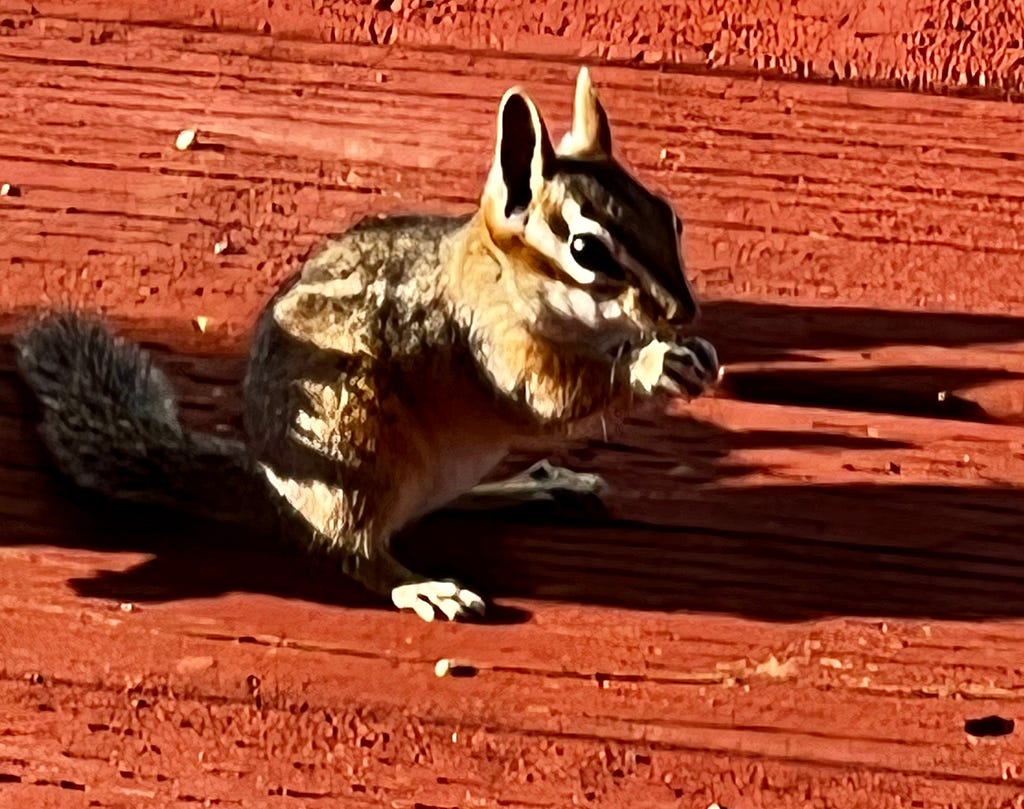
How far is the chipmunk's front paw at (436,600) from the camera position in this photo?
3.56 feet

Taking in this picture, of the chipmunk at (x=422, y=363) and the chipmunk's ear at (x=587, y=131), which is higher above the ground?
the chipmunk's ear at (x=587, y=131)

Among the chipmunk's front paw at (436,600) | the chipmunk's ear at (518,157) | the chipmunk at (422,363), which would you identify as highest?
the chipmunk's ear at (518,157)

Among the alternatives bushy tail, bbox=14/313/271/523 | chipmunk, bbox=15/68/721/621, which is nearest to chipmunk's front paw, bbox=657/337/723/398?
chipmunk, bbox=15/68/721/621

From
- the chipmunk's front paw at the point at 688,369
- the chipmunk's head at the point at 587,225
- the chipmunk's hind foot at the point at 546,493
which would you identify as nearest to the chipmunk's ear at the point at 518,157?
the chipmunk's head at the point at 587,225

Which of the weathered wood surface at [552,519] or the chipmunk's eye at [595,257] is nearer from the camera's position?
the chipmunk's eye at [595,257]

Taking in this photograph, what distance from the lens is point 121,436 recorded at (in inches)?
43.8

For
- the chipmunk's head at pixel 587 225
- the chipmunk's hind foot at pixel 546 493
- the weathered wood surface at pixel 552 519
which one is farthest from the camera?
the chipmunk's hind foot at pixel 546 493

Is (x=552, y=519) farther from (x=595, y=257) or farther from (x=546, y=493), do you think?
(x=595, y=257)

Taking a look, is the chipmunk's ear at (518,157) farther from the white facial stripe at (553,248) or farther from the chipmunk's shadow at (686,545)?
the chipmunk's shadow at (686,545)

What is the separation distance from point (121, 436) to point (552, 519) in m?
0.32

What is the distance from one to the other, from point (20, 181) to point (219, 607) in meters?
0.47

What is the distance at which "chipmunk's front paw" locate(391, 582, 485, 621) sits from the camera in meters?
1.09

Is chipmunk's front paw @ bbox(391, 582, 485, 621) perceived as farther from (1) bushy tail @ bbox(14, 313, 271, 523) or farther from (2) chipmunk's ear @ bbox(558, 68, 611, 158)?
(2) chipmunk's ear @ bbox(558, 68, 611, 158)

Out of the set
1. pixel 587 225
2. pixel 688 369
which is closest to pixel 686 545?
pixel 688 369
